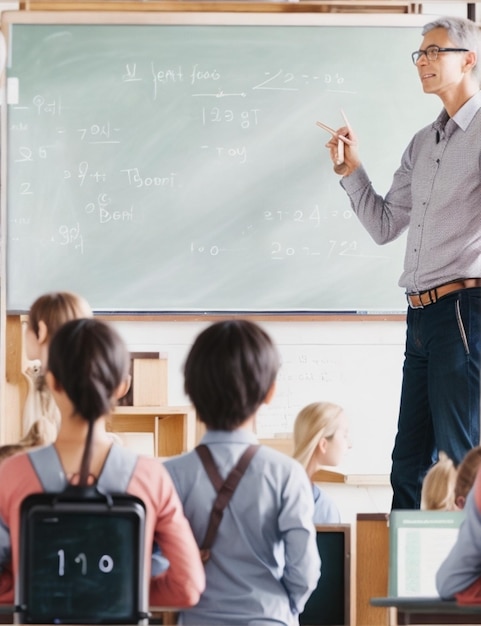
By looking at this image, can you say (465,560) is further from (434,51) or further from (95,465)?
(434,51)

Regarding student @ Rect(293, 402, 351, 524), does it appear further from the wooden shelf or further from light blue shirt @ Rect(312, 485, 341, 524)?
the wooden shelf

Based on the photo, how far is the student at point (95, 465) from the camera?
7.34 feet

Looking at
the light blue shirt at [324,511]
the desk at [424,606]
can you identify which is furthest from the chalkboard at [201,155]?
the desk at [424,606]

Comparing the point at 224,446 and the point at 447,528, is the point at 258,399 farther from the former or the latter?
the point at 447,528

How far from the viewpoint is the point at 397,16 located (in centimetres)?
498

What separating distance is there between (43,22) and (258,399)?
3065 mm

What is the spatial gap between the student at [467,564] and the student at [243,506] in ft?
0.95

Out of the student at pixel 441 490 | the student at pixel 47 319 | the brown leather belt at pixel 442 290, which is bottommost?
the student at pixel 441 490

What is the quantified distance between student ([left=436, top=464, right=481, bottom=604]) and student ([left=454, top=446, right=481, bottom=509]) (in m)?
0.47

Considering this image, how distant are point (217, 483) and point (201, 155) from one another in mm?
2887

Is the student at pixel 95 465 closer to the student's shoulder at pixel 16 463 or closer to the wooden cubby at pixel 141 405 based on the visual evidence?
the student's shoulder at pixel 16 463

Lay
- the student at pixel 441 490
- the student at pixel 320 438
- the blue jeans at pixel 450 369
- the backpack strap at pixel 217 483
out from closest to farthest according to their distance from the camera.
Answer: the backpack strap at pixel 217 483
the student at pixel 441 490
the student at pixel 320 438
the blue jeans at pixel 450 369

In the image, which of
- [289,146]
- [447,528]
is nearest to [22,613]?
[447,528]

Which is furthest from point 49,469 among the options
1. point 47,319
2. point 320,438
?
point 320,438
